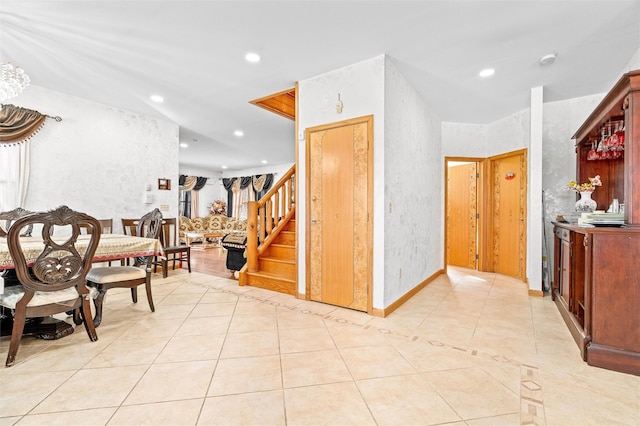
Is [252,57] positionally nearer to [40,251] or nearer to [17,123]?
[40,251]

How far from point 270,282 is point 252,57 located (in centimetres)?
284

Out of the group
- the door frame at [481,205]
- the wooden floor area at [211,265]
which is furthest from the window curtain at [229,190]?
the door frame at [481,205]

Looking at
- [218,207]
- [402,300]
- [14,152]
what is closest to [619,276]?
[402,300]

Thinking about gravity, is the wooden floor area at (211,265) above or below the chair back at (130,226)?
below

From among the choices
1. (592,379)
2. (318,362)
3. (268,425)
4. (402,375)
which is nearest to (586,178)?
(592,379)

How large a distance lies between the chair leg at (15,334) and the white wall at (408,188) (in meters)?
3.00

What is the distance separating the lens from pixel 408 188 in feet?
12.4

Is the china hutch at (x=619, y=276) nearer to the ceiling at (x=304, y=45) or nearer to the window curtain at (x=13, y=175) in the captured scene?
the ceiling at (x=304, y=45)

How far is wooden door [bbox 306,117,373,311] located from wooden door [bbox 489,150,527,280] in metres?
3.15

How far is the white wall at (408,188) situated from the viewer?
10.5 feet

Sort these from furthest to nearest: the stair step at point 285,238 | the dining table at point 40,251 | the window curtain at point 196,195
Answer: the window curtain at point 196,195
the stair step at point 285,238
the dining table at point 40,251

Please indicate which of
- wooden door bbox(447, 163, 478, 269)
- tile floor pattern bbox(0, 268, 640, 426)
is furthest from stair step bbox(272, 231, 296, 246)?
wooden door bbox(447, 163, 478, 269)

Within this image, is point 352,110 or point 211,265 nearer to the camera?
point 352,110

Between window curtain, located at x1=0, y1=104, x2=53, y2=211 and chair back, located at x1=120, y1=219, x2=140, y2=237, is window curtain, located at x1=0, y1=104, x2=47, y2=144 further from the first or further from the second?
chair back, located at x1=120, y1=219, x2=140, y2=237
